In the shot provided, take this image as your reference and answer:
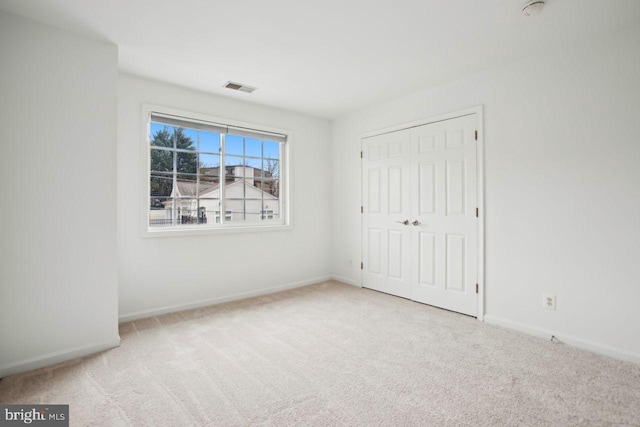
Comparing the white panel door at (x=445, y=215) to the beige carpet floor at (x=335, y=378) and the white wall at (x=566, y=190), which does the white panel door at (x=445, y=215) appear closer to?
the white wall at (x=566, y=190)

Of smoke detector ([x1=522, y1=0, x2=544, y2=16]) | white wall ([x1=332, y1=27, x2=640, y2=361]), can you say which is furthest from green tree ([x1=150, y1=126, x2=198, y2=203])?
smoke detector ([x1=522, y1=0, x2=544, y2=16])

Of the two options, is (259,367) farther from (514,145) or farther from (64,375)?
(514,145)

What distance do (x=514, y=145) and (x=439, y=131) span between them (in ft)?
2.63

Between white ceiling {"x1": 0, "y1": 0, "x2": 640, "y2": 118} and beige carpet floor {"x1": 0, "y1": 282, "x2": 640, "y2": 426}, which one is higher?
white ceiling {"x1": 0, "y1": 0, "x2": 640, "y2": 118}

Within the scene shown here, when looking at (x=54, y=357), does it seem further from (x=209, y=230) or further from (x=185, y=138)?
(x=185, y=138)

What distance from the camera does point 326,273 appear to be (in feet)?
16.1

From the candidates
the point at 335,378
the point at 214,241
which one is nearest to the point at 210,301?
the point at 214,241

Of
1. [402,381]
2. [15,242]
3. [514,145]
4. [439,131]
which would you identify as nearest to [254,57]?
[439,131]

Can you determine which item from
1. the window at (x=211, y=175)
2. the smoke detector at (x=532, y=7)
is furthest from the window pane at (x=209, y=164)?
the smoke detector at (x=532, y=7)

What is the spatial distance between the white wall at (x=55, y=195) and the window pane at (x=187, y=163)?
102cm

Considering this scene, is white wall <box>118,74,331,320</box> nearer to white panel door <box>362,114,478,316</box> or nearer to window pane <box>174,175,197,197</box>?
window pane <box>174,175,197,197</box>

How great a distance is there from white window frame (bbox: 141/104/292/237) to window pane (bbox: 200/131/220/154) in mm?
162

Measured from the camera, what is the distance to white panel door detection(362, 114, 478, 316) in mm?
3336

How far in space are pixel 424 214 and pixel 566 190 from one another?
4.45ft
